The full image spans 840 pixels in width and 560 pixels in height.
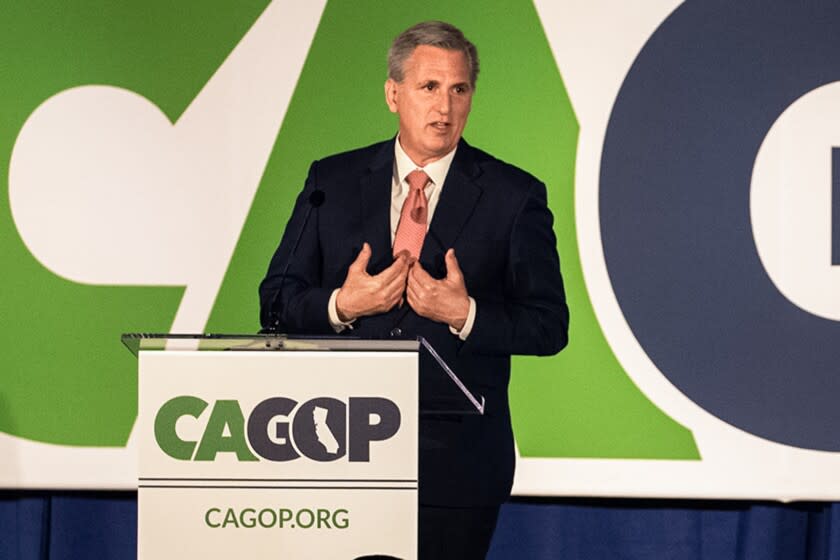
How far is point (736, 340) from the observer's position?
3.65 m

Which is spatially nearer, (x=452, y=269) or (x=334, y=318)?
(x=452, y=269)

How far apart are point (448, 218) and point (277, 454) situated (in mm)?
1115

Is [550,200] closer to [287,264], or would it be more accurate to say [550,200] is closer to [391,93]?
[391,93]

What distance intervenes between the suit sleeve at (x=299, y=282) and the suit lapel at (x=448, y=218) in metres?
0.31

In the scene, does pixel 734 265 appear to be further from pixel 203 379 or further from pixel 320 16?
pixel 203 379

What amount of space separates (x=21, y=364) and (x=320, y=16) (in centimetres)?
147

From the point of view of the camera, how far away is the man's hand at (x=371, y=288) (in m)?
2.72

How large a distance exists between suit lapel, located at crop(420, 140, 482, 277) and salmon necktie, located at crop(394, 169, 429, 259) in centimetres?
5

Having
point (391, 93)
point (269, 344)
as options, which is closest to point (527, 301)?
point (391, 93)

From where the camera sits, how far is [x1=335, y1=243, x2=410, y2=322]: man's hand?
2.72 meters

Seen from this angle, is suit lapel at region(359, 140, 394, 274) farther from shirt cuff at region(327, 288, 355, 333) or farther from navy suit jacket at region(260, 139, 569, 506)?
shirt cuff at region(327, 288, 355, 333)

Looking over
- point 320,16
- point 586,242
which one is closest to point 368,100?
point 320,16

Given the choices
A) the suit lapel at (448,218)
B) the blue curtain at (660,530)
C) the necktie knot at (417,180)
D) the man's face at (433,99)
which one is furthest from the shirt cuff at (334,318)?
the blue curtain at (660,530)

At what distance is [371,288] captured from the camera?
2.73 meters
